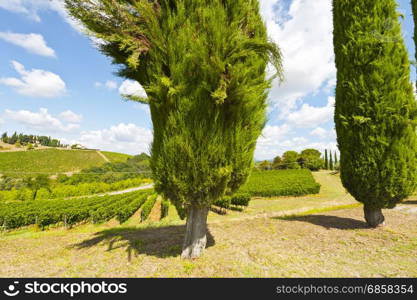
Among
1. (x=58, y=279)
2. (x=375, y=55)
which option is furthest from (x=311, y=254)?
(x=375, y=55)

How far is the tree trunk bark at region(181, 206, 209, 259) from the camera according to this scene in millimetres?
4219

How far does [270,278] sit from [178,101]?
356 centimetres

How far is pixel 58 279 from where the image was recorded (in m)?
3.31

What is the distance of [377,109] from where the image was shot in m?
5.98

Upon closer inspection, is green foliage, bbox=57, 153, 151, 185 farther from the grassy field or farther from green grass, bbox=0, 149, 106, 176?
the grassy field

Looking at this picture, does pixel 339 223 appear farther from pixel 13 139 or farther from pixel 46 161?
pixel 13 139

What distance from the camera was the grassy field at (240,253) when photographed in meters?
3.57

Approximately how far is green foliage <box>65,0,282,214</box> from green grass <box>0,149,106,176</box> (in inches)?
3313

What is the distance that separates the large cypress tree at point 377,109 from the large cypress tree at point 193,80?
13.3ft

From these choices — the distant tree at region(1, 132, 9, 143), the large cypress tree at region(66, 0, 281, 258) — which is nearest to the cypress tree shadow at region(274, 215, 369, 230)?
the large cypress tree at region(66, 0, 281, 258)

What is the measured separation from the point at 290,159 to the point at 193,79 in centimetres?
4516

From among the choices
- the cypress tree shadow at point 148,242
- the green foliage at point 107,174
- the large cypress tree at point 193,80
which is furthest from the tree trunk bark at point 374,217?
the green foliage at point 107,174

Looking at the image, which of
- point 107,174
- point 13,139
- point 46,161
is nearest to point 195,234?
point 107,174

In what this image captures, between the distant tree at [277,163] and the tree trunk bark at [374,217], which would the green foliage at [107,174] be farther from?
the tree trunk bark at [374,217]
